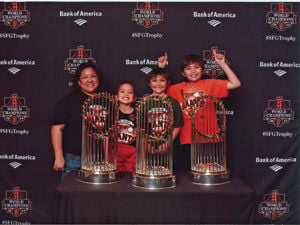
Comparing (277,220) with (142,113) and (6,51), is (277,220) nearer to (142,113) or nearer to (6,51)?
(142,113)

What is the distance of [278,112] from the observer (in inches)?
113

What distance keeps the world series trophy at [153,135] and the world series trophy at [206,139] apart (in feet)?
0.49

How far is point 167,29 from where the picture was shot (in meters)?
2.84

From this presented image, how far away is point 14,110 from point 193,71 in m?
1.46

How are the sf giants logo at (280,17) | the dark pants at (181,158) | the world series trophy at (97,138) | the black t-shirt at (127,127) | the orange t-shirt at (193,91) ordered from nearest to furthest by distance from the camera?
the world series trophy at (97,138)
the black t-shirt at (127,127)
the orange t-shirt at (193,91)
the dark pants at (181,158)
the sf giants logo at (280,17)

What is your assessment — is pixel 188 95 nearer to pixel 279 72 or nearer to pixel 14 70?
pixel 279 72

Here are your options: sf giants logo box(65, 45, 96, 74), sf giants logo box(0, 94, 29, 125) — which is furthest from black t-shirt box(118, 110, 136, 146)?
sf giants logo box(0, 94, 29, 125)

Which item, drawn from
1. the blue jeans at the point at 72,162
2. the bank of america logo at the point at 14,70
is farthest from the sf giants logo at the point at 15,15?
the blue jeans at the point at 72,162

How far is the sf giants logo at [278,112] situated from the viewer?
287cm

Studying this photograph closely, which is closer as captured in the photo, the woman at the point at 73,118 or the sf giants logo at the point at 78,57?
the woman at the point at 73,118

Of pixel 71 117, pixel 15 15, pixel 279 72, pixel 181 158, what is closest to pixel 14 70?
pixel 15 15

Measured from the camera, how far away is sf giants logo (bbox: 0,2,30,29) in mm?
2830

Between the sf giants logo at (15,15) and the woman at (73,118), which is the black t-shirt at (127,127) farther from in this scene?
the sf giants logo at (15,15)

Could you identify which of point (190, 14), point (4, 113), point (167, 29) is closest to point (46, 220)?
point (4, 113)
